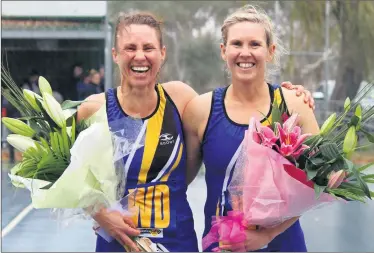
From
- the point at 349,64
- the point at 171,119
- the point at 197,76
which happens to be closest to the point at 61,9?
the point at 349,64

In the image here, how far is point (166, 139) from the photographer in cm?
300

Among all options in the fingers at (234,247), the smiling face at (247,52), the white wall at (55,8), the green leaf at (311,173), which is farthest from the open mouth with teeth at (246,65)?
the white wall at (55,8)

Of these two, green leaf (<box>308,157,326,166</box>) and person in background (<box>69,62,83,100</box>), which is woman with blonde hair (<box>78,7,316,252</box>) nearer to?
green leaf (<box>308,157,326,166</box>)

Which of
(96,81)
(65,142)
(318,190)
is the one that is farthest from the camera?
(96,81)

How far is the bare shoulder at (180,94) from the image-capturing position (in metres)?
3.11

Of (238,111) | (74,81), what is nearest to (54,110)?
(238,111)

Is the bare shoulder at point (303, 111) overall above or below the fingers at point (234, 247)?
above

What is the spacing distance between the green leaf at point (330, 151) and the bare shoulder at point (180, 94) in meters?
0.65

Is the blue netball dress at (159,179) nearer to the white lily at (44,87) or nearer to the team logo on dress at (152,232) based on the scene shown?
the team logo on dress at (152,232)

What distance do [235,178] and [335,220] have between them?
5.02 meters

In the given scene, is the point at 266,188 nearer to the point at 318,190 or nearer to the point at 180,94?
the point at 318,190

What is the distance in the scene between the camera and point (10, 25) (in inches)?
591

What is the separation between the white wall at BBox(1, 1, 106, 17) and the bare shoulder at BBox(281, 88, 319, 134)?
39.6 ft

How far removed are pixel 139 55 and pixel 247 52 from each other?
40 centimetres
